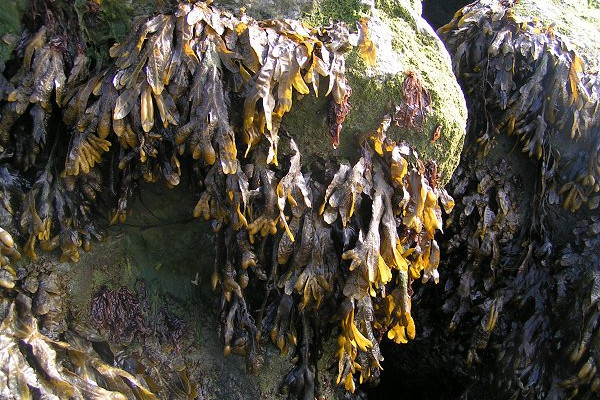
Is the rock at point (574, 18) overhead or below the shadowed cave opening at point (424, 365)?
overhead

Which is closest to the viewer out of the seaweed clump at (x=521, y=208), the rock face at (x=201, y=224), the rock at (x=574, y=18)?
the rock face at (x=201, y=224)

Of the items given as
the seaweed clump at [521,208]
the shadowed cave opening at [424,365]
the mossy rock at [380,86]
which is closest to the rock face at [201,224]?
the mossy rock at [380,86]

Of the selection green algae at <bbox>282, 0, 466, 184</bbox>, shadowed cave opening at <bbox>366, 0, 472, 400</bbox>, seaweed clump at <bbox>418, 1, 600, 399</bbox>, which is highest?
green algae at <bbox>282, 0, 466, 184</bbox>

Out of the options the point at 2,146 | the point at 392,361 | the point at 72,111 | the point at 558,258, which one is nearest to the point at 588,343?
the point at 558,258

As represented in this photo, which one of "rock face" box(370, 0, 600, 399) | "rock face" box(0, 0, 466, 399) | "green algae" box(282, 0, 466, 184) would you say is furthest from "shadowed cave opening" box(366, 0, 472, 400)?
"green algae" box(282, 0, 466, 184)

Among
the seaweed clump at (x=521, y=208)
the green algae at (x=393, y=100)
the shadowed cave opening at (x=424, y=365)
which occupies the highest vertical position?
the green algae at (x=393, y=100)

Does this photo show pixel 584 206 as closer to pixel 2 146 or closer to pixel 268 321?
pixel 268 321

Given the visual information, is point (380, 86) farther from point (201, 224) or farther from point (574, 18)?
point (574, 18)

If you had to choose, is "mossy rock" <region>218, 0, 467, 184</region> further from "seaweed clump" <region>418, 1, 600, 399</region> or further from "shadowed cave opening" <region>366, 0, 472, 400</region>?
"shadowed cave opening" <region>366, 0, 472, 400</region>

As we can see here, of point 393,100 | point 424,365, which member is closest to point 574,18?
point 393,100

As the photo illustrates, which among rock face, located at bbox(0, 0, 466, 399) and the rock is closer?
rock face, located at bbox(0, 0, 466, 399)

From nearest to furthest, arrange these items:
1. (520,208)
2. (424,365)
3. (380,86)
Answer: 1. (380,86)
2. (520,208)
3. (424,365)

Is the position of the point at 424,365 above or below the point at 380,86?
below

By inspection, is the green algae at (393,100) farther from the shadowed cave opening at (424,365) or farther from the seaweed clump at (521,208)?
the shadowed cave opening at (424,365)
